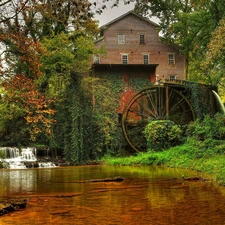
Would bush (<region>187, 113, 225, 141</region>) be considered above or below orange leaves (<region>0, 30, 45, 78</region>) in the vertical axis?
below

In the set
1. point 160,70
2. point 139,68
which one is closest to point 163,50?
point 160,70

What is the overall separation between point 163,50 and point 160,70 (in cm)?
234

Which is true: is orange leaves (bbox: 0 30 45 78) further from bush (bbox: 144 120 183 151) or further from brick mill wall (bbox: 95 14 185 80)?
brick mill wall (bbox: 95 14 185 80)

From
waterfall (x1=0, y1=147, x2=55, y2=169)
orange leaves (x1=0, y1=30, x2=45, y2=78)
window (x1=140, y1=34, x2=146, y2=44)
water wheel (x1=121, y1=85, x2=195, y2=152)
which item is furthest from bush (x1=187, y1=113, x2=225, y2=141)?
window (x1=140, y1=34, x2=146, y2=44)

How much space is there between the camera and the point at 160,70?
39.9m

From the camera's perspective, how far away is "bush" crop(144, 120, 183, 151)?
19969 mm

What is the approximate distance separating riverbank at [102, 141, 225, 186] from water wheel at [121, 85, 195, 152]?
3.35 meters

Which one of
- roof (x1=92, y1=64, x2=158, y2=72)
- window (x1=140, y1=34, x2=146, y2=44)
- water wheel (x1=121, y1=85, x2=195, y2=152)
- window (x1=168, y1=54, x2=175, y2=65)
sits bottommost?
water wheel (x1=121, y1=85, x2=195, y2=152)

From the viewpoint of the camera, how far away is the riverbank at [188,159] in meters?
13.1

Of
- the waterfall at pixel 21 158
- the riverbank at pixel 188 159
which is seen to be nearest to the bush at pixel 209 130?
the riverbank at pixel 188 159

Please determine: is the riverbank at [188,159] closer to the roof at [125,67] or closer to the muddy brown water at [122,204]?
the muddy brown water at [122,204]

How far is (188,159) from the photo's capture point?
15789 mm

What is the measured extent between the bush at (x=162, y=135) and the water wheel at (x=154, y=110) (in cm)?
196

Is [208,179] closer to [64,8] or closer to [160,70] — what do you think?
[64,8]
